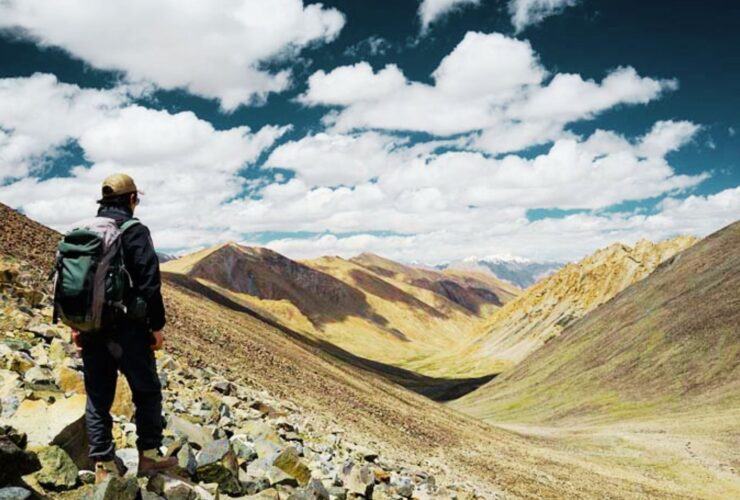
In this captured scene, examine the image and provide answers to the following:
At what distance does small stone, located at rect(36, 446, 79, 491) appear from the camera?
6.70 meters

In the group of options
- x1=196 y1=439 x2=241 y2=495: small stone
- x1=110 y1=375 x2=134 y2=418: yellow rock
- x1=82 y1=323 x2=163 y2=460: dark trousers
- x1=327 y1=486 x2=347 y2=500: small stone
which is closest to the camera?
x1=82 y1=323 x2=163 y2=460: dark trousers

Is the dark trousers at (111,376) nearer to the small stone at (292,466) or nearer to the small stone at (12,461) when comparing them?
the small stone at (12,461)

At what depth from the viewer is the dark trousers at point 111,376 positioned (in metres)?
6.81

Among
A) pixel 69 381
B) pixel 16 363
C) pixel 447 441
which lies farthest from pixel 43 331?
pixel 447 441

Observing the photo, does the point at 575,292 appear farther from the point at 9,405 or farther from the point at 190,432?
the point at 9,405

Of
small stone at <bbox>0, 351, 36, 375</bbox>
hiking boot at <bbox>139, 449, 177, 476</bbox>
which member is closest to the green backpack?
hiking boot at <bbox>139, 449, 177, 476</bbox>

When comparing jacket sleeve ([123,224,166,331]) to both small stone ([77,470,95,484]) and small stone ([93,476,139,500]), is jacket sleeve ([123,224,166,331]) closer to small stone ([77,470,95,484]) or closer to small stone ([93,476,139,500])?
small stone ([93,476,139,500])

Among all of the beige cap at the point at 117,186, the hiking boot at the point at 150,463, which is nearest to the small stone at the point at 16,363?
the hiking boot at the point at 150,463

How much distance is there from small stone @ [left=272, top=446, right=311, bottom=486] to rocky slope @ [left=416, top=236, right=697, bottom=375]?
156 m

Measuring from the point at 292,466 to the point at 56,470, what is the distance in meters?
4.56

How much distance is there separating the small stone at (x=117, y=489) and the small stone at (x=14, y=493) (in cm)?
73

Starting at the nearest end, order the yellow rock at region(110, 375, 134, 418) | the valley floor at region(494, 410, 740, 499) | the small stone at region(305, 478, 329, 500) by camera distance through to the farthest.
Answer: the small stone at region(305, 478, 329, 500), the yellow rock at region(110, 375, 134, 418), the valley floor at region(494, 410, 740, 499)

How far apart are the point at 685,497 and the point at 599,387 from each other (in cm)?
5603

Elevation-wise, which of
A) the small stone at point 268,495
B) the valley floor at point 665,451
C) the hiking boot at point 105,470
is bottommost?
the valley floor at point 665,451
